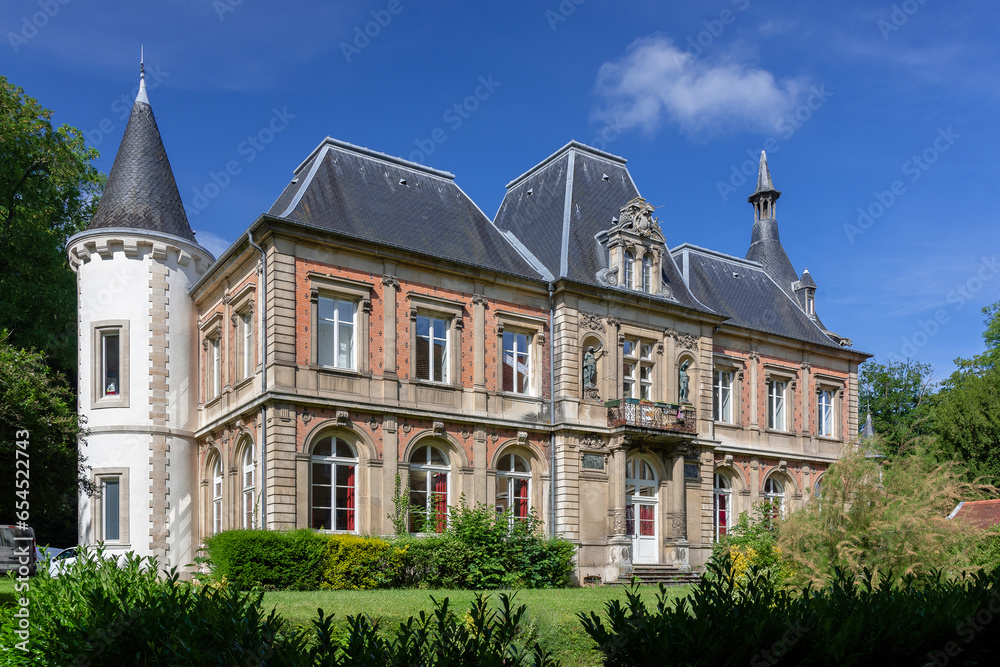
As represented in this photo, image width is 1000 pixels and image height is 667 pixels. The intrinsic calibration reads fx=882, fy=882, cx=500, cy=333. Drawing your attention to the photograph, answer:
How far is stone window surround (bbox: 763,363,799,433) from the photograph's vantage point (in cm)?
3055

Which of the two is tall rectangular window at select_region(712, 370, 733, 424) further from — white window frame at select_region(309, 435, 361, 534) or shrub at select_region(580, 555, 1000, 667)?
shrub at select_region(580, 555, 1000, 667)

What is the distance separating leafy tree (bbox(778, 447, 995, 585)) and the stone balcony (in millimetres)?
9021

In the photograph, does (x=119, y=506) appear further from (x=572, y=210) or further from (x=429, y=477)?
(x=572, y=210)

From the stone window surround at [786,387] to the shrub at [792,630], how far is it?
24.4 m

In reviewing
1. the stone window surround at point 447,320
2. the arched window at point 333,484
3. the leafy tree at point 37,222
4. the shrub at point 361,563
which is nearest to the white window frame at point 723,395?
the stone window surround at point 447,320

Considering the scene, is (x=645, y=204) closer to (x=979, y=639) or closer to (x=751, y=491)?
(x=751, y=491)

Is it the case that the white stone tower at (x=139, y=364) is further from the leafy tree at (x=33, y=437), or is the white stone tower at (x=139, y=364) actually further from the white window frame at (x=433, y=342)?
the leafy tree at (x=33, y=437)

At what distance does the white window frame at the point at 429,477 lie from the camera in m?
21.6

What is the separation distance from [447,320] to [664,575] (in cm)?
942

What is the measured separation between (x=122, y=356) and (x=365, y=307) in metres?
7.67

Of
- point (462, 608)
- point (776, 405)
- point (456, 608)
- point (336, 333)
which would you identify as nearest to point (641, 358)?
point (776, 405)

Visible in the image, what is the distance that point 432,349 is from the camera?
22.8 metres

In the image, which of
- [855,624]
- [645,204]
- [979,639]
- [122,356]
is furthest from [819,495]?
[122,356]

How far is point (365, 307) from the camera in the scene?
851 inches
